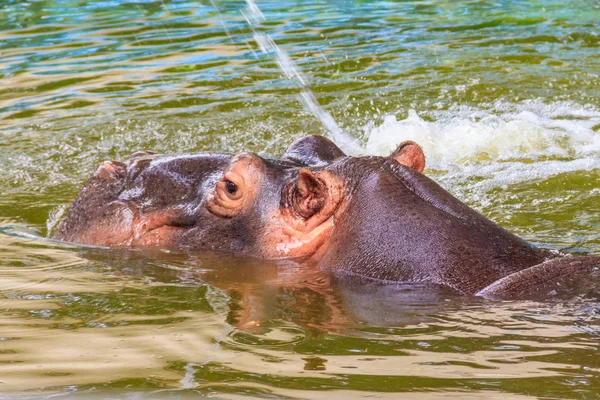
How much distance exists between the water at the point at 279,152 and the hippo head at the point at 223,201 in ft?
0.36

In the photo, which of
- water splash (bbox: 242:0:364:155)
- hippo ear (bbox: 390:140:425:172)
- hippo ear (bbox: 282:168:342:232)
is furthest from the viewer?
water splash (bbox: 242:0:364:155)

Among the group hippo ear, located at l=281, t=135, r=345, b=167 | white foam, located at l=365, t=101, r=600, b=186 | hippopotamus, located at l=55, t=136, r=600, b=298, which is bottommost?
hippopotamus, located at l=55, t=136, r=600, b=298

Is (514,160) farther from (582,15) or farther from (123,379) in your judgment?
(582,15)

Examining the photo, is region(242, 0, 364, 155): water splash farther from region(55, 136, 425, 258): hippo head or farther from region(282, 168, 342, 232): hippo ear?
region(282, 168, 342, 232): hippo ear

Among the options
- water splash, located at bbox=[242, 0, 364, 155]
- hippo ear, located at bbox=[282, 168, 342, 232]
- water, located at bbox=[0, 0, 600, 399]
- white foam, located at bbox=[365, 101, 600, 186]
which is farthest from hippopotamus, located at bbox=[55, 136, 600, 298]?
water splash, located at bbox=[242, 0, 364, 155]

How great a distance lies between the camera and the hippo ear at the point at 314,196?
449cm

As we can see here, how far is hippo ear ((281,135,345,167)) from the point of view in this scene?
4910mm

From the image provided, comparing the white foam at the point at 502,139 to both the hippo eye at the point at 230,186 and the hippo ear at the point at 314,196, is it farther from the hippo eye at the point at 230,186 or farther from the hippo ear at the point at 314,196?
the hippo eye at the point at 230,186

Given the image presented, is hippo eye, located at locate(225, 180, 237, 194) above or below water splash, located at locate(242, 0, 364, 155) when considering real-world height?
below

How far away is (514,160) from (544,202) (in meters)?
1.32

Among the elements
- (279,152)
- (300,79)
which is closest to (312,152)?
(279,152)

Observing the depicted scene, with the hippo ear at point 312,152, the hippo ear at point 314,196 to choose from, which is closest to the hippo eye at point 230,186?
the hippo ear at point 314,196

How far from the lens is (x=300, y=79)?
35.1ft

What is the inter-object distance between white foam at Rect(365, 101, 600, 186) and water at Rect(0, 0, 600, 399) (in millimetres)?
26
